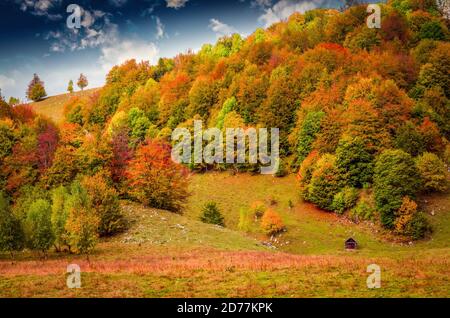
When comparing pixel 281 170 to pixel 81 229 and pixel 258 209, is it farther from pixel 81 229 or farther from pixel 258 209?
pixel 81 229

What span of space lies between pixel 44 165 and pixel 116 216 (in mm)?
17100

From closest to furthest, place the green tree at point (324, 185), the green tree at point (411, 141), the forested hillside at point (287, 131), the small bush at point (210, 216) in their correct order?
the forested hillside at point (287, 131) < the small bush at point (210, 216) < the green tree at point (324, 185) < the green tree at point (411, 141)

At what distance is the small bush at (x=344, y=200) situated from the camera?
71750 mm

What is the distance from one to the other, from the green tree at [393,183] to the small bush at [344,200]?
4.62m

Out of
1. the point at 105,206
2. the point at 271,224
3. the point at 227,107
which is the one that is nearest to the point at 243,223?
the point at 271,224

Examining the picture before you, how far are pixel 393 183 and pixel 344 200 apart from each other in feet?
30.6

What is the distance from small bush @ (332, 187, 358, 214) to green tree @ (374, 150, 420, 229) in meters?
4.62

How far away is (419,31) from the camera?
128 m

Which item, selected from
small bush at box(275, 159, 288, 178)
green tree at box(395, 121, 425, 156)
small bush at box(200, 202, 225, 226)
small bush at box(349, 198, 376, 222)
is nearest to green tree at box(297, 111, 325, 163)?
small bush at box(275, 159, 288, 178)

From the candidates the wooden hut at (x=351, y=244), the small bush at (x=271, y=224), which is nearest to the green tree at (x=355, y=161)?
the small bush at (x=271, y=224)

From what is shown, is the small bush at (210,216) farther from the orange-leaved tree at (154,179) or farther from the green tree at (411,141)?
the green tree at (411,141)
